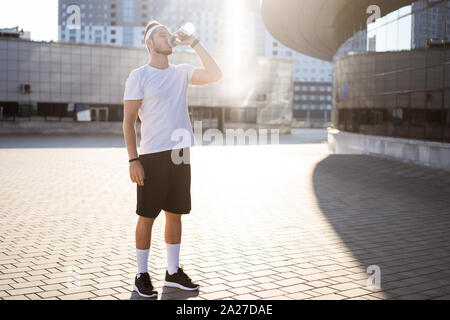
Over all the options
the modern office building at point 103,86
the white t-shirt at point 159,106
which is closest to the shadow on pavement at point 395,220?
the white t-shirt at point 159,106

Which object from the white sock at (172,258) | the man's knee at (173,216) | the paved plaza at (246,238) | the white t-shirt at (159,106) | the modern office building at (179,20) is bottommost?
the paved plaza at (246,238)

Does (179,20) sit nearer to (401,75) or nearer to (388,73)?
(388,73)

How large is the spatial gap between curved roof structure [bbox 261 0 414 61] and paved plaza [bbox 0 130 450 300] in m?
11.3

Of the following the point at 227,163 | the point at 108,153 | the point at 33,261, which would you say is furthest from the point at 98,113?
the point at 33,261

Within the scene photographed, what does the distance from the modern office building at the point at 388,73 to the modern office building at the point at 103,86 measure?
597 inches

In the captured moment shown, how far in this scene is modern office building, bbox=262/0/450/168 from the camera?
16766mm

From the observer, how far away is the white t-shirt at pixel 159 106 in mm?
4422

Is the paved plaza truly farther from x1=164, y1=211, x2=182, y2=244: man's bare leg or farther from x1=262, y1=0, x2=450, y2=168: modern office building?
x1=262, y1=0, x2=450, y2=168: modern office building

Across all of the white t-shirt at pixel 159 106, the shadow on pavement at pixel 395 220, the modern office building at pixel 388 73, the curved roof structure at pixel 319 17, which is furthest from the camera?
the curved roof structure at pixel 319 17

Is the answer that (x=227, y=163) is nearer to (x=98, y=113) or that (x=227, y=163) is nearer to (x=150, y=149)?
(x=150, y=149)

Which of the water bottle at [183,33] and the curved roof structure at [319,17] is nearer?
the water bottle at [183,33]

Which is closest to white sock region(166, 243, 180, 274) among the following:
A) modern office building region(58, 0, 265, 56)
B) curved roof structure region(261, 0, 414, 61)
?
curved roof structure region(261, 0, 414, 61)

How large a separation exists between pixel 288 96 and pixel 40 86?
19664 mm

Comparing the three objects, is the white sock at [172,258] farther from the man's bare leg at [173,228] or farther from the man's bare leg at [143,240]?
the man's bare leg at [143,240]
